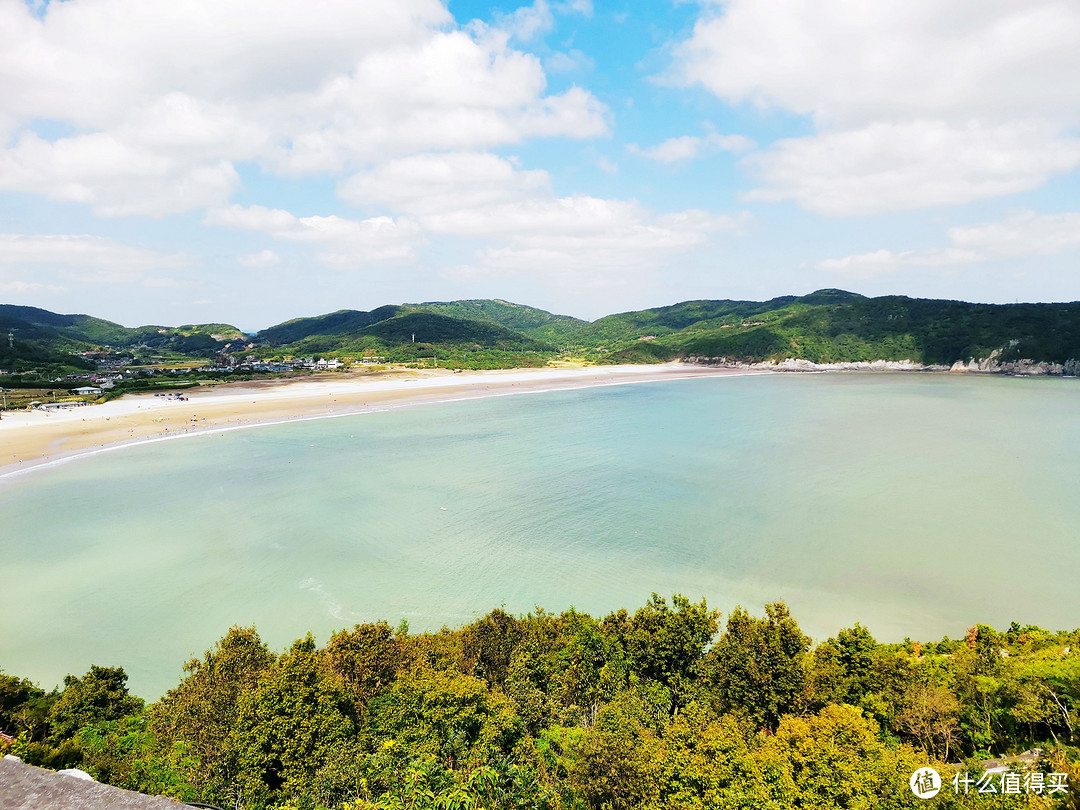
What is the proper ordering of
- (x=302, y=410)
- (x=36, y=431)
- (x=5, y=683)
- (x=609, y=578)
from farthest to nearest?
(x=302, y=410) → (x=36, y=431) → (x=609, y=578) → (x=5, y=683)

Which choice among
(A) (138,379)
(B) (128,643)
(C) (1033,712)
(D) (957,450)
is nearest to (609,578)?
(C) (1033,712)

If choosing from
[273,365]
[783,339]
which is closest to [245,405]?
[273,365]

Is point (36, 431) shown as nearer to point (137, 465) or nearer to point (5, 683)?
point (137, 465)

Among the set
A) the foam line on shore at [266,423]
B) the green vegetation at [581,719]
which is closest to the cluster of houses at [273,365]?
the foam line on shore at [266,423]

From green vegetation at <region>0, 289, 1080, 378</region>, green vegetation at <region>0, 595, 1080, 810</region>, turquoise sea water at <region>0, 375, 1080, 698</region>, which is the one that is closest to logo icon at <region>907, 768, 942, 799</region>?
green vegetation at <region>0, 595, 1080, 810</region>

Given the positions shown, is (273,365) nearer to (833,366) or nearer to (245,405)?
(245,405)

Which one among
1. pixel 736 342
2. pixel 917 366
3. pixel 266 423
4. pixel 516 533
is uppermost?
pixel 736 342
